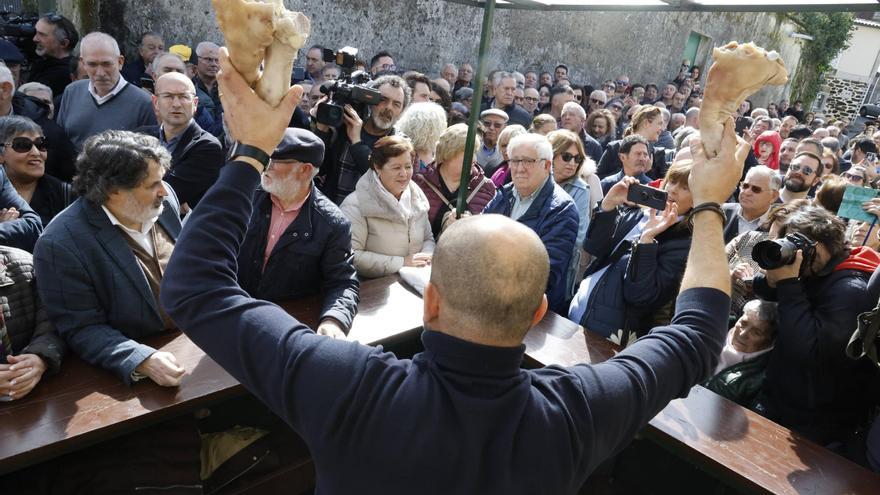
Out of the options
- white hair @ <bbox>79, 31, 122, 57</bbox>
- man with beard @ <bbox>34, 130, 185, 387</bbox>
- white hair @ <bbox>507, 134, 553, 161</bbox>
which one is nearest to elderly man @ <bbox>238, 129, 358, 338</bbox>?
man with beard @ <bbox>34, 130, 185, 387</bbox>

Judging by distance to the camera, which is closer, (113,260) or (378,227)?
(113,260)

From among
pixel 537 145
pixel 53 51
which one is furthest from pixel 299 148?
pixel 53 51

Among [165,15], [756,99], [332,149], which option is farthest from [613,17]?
[332,149]

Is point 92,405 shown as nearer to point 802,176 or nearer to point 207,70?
point 207,70

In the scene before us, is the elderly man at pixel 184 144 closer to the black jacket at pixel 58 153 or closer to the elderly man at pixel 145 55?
the black jacket at pixel 58 153

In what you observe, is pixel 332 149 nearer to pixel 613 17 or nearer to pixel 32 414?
pixel 32 414

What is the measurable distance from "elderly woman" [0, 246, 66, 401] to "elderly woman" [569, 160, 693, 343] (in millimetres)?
2133

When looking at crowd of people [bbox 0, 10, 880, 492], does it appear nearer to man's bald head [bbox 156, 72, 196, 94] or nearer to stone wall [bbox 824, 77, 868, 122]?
man's bald head [bbox 156, 72, 196, 94]

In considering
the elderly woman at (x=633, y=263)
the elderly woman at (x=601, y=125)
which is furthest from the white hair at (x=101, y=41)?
the elderly woman at (x=601, y=125)

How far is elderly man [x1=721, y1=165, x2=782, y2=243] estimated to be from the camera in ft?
11.8

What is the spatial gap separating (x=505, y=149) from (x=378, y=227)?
1.91 metres

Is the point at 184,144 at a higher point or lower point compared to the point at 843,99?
lower

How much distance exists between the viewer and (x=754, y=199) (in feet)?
11.9

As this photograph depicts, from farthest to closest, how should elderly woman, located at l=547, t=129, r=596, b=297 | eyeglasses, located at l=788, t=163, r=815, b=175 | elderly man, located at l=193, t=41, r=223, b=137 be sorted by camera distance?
elderly man, located at l=193, t=41, r=223, b=137 → eyeglasses, located at l=788, t=163, r=815, b=175 → elderly woman, located at l=547, t=129, r=596, b=297
